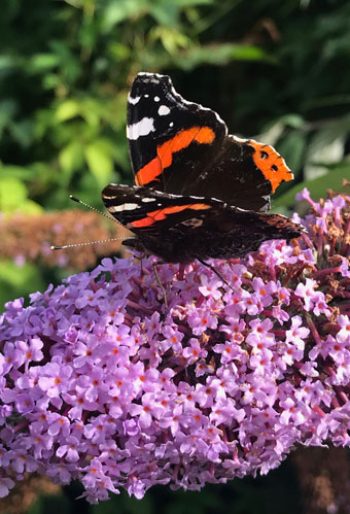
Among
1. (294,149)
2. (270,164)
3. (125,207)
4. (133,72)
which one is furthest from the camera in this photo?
(133,72)

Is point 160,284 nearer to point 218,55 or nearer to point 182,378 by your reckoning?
point 182,378

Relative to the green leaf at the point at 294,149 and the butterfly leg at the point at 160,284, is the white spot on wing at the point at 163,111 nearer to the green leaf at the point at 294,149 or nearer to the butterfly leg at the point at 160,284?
the butterfly leg at the point at 160,284

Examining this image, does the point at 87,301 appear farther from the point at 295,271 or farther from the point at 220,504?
the point at 220,504

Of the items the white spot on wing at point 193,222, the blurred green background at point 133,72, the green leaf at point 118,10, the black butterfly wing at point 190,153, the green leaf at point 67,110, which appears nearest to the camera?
the white spot on wing at point 193,222

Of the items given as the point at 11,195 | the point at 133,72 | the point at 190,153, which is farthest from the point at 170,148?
the point at 133,72

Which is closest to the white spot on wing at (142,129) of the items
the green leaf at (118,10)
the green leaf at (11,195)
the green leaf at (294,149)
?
the green leaf at (294,149)

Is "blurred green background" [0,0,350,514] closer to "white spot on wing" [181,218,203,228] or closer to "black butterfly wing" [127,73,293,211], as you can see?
"black butterfly wing" [127,73,293,211]

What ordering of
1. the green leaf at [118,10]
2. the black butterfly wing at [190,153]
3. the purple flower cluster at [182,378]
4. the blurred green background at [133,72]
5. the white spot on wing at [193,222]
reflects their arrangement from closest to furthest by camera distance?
the purple flower cluster at [182,378], the white spot on wing at [193,222], the black butterfly wing at [190,153], the blurred green background at [133,72], the green leaf at [118,10]
